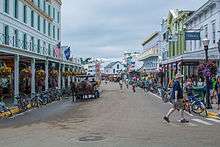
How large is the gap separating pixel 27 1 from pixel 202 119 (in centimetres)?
2935

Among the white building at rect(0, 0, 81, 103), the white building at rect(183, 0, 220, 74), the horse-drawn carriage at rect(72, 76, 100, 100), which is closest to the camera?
the white building at rect(0, 0, 81, 103)

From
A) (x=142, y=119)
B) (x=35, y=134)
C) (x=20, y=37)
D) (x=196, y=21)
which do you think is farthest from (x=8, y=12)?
(x=35, y=134)

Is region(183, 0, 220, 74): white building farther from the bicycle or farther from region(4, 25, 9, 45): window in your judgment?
region(4, 25, 9, 45): window

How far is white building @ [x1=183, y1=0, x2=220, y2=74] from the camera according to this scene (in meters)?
37.2

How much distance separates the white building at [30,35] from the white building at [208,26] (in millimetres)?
13166

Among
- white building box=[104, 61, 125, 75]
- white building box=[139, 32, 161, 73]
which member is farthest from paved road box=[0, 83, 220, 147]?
white building box=[104, 61, 125, 75]

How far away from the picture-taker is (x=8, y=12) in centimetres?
3944

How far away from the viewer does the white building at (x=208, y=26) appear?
1467 inches

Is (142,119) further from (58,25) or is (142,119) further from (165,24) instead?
(165,24)

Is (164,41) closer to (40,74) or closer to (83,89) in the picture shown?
(40,74)

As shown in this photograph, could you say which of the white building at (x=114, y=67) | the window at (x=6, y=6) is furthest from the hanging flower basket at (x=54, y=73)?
the white building at (x=114, y=67)

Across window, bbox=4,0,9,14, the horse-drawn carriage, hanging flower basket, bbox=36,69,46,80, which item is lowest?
the horse-drawn carriage

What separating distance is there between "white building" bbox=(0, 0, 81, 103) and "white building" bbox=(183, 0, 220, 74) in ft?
43.2

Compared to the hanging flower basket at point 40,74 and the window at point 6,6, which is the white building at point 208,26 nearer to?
the hanging flower basket at point 40,74
